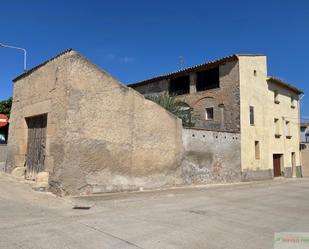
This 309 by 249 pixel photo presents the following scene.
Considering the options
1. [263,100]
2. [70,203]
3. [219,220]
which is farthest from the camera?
[263,100]

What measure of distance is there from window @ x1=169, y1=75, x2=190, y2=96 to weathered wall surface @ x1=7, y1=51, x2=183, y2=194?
898 centimetres

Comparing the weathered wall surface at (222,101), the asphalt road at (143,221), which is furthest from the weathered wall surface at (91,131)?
the weathered wall surface at (222,101)

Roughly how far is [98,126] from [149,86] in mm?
14199

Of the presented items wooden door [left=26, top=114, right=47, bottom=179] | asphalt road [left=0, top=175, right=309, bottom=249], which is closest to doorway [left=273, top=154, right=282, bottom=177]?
asphalt road [left=0, top=175, right=309, bottom=249]

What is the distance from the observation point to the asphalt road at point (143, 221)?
5.14 m

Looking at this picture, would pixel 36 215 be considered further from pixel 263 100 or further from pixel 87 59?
pixel 263 100

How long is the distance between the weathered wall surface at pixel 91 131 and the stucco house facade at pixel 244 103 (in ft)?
20.2

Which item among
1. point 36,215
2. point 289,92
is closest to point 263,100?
point 289,92

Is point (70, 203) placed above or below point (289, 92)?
below

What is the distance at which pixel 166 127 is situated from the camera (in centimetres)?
1323

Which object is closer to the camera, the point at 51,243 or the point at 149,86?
the point at 51,243

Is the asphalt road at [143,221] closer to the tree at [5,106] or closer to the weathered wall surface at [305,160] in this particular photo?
the weathered wall surface at [305,160]

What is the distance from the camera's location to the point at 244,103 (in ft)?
63.4

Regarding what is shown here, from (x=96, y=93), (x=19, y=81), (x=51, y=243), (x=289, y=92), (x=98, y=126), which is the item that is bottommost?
(x=51, y=243)
